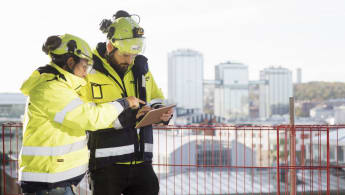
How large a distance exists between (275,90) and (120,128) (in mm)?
99313

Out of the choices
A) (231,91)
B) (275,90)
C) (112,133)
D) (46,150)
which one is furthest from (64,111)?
(275,90)

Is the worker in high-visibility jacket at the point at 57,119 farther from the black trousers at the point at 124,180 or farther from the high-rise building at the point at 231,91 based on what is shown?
the high-rise building at the point at 231,91

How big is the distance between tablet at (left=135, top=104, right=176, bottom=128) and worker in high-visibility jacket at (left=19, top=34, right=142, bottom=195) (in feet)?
0.82

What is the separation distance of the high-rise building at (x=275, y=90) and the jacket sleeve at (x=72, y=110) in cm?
9719

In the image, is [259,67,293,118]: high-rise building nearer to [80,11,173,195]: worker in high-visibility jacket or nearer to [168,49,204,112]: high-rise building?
[168,49,204,112]: high-rise building

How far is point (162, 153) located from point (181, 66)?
41.1 m

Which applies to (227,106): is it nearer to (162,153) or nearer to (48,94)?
(162,153)

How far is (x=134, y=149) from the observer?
2.26 metres

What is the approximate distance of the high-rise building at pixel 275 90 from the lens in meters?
97.4

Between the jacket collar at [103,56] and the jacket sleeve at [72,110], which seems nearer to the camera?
the jacket sleeve at [72,110]

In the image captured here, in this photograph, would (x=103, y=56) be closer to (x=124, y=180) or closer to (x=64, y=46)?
(x=64, y=46)

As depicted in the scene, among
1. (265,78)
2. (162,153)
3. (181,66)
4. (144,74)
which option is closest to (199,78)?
(181,66)

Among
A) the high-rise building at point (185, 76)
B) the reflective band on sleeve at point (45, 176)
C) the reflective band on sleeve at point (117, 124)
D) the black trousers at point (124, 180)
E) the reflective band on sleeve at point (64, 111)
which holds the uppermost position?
the high-rise building at point (185, 76)

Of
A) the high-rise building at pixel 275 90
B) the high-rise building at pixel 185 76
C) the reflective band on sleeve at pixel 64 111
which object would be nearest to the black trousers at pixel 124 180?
the reflective band on sleeve at pixel 64 111
